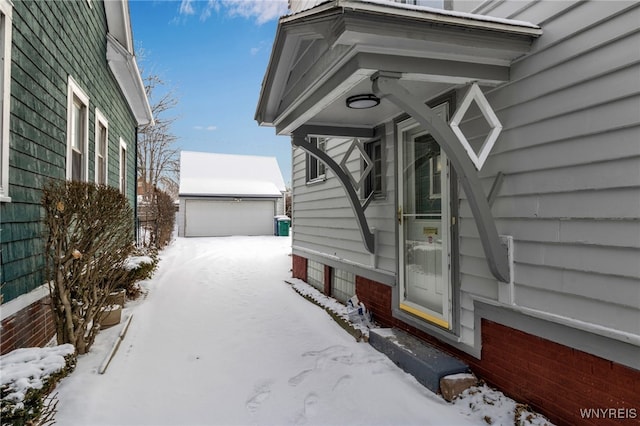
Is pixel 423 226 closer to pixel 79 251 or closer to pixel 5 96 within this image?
pixel 79 251

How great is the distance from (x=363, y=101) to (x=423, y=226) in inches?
59.9

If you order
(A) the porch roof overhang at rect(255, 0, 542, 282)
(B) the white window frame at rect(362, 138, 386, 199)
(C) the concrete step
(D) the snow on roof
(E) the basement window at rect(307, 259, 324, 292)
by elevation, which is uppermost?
(D) the snow on roof

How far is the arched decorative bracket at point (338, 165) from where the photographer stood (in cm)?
493

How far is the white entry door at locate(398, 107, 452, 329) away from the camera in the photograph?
3.70m

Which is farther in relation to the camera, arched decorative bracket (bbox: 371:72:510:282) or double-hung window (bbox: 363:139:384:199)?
double-hung window (bbox: 363:139:384:199)

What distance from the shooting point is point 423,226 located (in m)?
4.16

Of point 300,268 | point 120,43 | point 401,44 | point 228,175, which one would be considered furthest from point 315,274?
point 228,175

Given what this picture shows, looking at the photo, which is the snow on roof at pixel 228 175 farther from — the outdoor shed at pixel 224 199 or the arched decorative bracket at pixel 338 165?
the arched decorative bracket at pixel 338 165

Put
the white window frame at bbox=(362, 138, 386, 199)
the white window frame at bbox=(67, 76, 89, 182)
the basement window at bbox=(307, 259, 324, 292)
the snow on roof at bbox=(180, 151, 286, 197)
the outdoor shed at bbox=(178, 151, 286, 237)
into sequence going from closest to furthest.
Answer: the white window frame at bbox=(362, 138, 386, 199)
the white window frame at bbox=(67, 76, 89, 182)
the basement window at bbox=(307, 259, 324, 292)
the outdoor shed at bbox=(178, 151, 286, 237)
the snow on roof at bbox=(180, 151, 286, 197)

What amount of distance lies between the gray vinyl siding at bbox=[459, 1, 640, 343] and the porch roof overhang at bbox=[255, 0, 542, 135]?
0.89 feet

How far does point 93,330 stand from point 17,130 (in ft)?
6.87

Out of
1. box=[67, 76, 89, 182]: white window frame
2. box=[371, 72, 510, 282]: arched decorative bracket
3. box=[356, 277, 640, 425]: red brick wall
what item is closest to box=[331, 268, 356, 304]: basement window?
box=[356, 277, 640, 425]: red brick wall

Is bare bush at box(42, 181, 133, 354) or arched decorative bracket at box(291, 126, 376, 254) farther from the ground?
arched decorative bracket at box(291, 126, 376, 254)

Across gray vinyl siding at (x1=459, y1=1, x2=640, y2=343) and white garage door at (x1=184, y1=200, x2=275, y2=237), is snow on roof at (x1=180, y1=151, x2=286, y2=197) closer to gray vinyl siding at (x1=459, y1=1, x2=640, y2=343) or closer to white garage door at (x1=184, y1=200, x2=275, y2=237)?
white garage door at (x1=184, y1=200, x2=275, y2=237)
